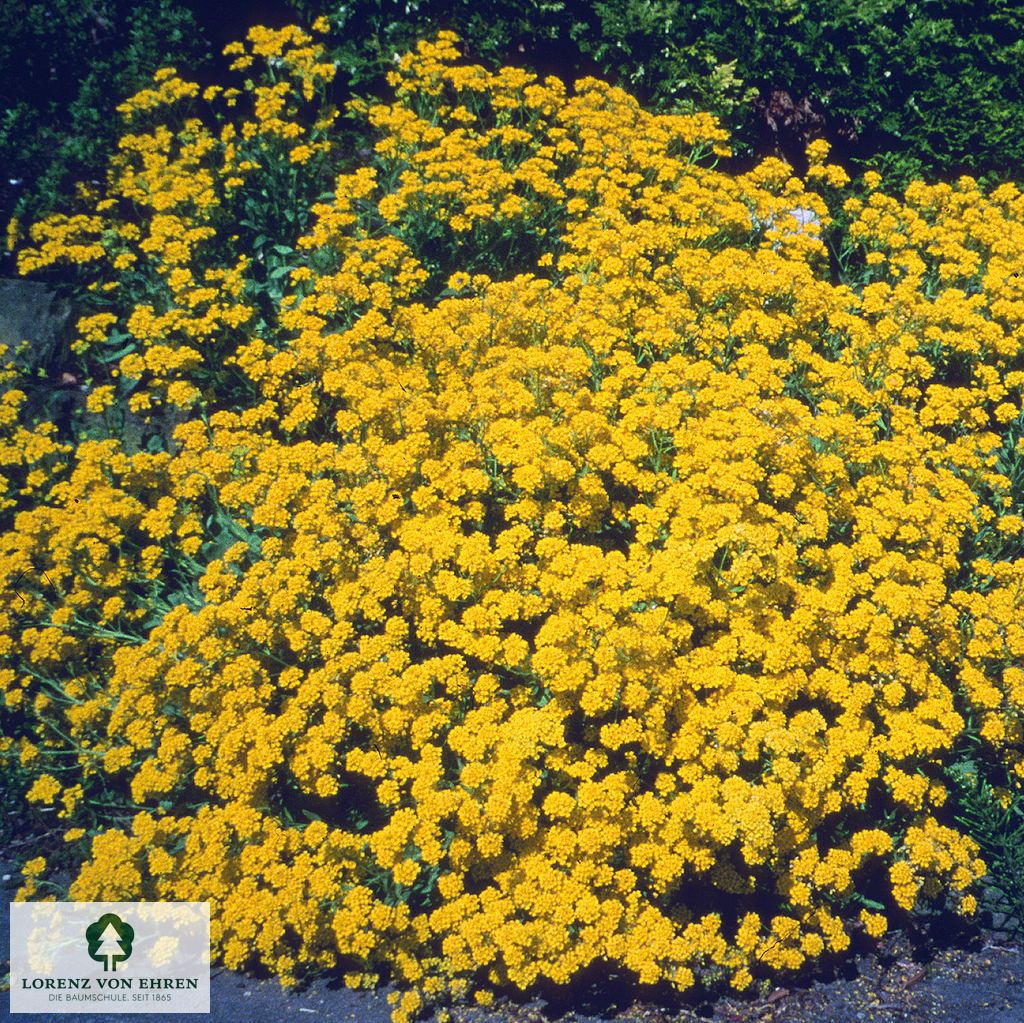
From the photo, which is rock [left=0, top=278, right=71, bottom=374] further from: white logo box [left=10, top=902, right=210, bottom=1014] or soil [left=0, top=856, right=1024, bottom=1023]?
soil [left=0, top=856, right=1024, bottom=1023]

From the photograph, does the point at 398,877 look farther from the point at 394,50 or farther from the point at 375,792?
the point at 394,50

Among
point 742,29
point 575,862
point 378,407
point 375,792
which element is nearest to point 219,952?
point 375,792

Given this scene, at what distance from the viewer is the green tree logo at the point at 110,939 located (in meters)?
3.95

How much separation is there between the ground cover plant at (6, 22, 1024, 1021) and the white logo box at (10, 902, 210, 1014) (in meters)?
0.16

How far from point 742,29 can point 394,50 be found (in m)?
3.19

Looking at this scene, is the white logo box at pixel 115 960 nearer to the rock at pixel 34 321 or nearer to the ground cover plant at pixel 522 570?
the ground cover plant at pixel 522 570

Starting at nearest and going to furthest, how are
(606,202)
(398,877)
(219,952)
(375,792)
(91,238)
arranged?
(398,877)
(219,952)
(375,792)
(606,202)
(91,238)

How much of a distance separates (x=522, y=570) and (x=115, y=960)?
9.01 feet

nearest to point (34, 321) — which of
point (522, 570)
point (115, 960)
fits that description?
point (522, 570)

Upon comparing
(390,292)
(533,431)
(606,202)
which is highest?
(606,202)

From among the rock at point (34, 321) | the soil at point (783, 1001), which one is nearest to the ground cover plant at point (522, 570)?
the soil at point (783, 1001)

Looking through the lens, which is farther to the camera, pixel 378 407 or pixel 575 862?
pixel 378 407

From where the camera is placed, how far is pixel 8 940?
410cm

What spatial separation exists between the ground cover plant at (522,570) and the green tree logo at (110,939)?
0.68 ft
